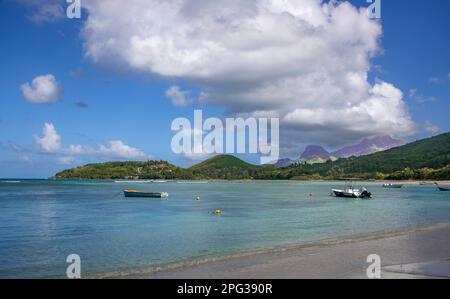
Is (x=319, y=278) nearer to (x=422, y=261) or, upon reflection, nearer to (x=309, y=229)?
(x=422, y=261)

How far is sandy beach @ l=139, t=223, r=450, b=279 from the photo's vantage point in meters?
17.2

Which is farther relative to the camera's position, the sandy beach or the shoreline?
the shoreline

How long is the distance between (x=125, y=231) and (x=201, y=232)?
6.75 m

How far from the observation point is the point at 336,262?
19.8 m

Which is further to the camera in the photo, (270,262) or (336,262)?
(270,262)

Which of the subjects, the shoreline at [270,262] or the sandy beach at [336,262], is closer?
the sandy beach at [336,262]

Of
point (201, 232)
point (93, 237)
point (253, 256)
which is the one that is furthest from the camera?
point (201, 232)

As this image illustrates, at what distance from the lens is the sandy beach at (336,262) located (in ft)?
56.3

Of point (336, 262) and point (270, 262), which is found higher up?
point (336, 262)

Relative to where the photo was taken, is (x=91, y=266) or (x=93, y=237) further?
(x=93, y=237)

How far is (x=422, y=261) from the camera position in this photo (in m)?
19.6

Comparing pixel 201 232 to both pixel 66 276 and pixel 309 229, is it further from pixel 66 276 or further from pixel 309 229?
pixel 66 276
